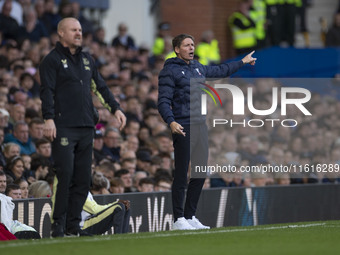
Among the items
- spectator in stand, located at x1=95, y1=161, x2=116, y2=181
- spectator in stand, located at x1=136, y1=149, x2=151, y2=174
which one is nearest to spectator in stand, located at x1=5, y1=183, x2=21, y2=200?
spectator in stand, located at x1=95, y1=161, x2=116, y2=181

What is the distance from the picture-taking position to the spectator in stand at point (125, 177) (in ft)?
43.1

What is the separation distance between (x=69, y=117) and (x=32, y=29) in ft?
29.1

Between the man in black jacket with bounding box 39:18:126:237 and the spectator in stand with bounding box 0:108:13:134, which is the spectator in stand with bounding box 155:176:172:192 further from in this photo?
the man in black jacket with bounding box 39:18:126:237

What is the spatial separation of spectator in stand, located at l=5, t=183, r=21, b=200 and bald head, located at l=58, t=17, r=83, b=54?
93.4 inches

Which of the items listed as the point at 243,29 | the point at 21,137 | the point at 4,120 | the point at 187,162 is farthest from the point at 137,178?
the point at 243,29

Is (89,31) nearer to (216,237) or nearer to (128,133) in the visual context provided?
(128,133)

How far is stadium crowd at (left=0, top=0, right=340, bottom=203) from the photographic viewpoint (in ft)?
42.3

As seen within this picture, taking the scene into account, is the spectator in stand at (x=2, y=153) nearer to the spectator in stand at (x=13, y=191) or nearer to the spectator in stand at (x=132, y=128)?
the spectator in stand at (x=13, y=191)

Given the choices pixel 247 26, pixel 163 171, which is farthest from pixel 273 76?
pixel 163 171

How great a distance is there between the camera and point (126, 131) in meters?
15.9

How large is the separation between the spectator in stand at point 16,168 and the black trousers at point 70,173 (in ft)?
8.69

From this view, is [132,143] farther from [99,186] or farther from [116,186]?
[99,186]

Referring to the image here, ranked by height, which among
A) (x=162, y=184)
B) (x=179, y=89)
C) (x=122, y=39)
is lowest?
(x=162, y=184)

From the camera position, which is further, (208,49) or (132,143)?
(208,49)
